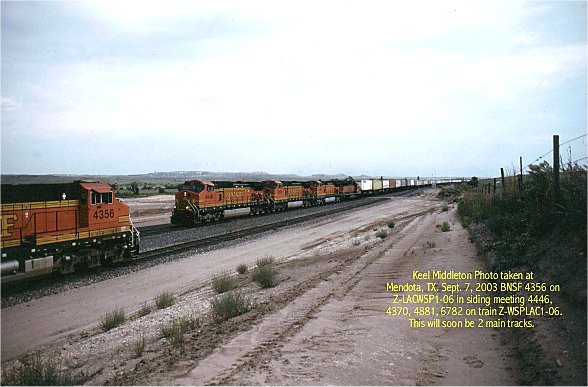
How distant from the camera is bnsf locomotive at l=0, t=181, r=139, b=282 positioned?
12.6 m

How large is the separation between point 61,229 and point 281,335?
32.8ft

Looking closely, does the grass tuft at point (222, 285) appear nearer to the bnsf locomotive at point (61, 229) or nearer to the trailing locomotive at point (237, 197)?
the bnsf locomotive at point (61, 229)

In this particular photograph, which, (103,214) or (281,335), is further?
(103,214)

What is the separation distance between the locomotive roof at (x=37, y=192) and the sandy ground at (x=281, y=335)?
3334 mm

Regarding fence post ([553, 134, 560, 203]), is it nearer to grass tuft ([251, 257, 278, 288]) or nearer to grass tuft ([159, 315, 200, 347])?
grass tuft ([251, 257, 278, 288])

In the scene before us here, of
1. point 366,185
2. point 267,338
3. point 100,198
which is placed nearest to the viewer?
point 267,338

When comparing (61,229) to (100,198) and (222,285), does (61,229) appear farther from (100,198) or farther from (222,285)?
(222,285)

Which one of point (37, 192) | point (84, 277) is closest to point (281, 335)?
point (84, 277)

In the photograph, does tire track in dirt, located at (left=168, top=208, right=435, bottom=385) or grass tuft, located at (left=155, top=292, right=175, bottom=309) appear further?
grass tuft, located at (left=155, top=292, right=175, bottom=309)

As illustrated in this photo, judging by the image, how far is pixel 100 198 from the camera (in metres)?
15.9

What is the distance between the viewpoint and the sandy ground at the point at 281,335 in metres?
6.16

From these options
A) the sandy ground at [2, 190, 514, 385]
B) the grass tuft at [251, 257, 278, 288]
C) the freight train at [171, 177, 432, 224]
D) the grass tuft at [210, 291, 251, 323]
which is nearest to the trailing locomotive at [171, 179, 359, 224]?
the freight train at [171, 177, 432, 224]

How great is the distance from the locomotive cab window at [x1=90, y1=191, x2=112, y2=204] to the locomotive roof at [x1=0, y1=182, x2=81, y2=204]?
0.47 m

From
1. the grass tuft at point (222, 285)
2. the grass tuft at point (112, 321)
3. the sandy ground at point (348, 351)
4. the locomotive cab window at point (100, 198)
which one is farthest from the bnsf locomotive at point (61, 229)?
the sandy ground at point (348, 351)
